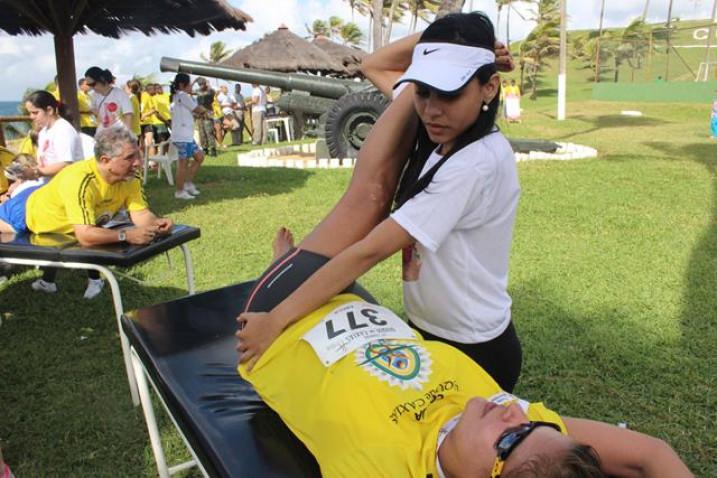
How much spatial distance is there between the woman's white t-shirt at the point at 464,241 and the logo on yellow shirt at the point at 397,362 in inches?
5.8

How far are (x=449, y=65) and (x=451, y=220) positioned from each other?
0.38 metres

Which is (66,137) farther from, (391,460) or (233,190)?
(391,460)

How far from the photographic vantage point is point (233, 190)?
314 inches

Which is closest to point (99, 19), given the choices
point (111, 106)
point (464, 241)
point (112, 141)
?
point (111, 106)

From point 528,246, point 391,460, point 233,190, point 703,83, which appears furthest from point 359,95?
point 703,83

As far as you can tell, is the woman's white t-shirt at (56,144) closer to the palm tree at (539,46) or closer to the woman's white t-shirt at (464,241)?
the woman's white t-shirt at (464,241)

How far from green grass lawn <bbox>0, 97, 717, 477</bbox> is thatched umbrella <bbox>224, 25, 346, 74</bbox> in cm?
1044

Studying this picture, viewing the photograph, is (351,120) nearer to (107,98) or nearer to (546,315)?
(107,98)

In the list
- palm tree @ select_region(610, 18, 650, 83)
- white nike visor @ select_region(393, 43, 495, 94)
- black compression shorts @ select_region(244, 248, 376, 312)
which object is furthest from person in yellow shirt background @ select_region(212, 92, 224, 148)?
palm tree @ select_region(610, 18, 650, 83)

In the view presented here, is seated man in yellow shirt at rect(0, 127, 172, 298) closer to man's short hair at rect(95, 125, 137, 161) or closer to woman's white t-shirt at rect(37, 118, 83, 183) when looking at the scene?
man's short hair at rect(95, 125, 137, 161)

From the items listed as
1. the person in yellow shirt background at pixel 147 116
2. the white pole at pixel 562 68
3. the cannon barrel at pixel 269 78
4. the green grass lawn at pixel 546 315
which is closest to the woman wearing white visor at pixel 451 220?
the green grass lawn at pixel 546 315

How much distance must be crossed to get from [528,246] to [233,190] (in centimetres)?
441

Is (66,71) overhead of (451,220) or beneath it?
overhead

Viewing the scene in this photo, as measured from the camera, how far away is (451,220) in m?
1.39
